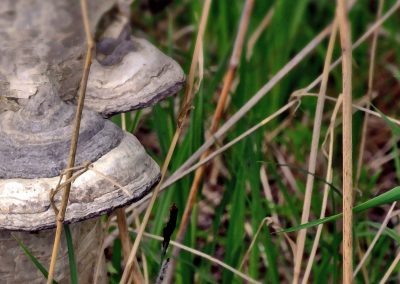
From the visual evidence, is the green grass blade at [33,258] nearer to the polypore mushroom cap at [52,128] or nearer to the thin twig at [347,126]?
the polypore mushroom cap at [52,128]

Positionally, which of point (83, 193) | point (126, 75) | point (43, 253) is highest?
point (126, 75)

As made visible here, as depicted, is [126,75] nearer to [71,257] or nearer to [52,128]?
[52,128]

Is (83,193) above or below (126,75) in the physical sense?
below

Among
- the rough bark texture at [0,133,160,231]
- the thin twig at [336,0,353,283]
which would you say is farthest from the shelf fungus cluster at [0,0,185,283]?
the thin twig at [336,0,353,283]

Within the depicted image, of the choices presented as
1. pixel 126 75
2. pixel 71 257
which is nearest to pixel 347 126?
pixel 126 75

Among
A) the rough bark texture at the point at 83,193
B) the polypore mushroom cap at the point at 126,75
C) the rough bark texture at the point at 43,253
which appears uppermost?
the polypore mushroom cap at the point at 126,75

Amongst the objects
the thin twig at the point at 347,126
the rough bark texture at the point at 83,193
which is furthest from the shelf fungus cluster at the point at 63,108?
the thin twig at the point at 347,126

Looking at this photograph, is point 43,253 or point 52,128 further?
point 43,253

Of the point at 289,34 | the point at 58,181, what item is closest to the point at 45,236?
the point at 58,181

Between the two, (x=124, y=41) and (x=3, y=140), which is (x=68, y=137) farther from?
(x=124, y=41)
